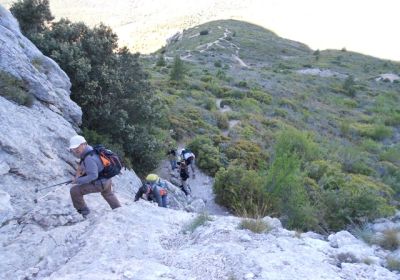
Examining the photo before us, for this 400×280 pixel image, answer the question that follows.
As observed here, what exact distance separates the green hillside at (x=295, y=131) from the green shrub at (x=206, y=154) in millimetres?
44

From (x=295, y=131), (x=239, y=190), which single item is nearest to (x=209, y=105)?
(x=295, y=131)

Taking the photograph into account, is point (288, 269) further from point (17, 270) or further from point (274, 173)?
point (274, 173)

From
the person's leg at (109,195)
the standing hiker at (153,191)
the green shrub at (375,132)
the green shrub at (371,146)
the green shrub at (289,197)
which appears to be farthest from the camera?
the green shrub at (375,132)

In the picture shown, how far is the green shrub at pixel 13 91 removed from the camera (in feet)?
36.8

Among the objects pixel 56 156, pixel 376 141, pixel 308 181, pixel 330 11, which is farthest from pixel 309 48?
pixel 56 156

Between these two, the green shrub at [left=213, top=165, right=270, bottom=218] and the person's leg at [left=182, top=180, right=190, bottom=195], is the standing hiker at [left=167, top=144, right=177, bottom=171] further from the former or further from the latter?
the green shrub at [left=213, top=165, right=270, bottom=218]

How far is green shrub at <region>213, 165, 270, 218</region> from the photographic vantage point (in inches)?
585

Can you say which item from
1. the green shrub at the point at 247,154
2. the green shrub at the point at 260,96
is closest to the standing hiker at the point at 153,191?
the green shrub at the point at 247,154

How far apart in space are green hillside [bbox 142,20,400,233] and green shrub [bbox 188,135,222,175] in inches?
1.7

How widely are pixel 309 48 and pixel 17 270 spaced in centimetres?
8509

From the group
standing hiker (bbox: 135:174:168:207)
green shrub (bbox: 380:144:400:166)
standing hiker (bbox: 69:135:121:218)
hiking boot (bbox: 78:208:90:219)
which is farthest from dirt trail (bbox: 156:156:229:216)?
green shrub (bbox: 380:144:400:166)

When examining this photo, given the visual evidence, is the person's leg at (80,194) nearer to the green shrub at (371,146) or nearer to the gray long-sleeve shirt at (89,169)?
the gray long-sleeve shirt at (89,169)

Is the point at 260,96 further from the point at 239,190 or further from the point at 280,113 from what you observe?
the point at 239,190

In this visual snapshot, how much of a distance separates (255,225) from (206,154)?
11.1 m
